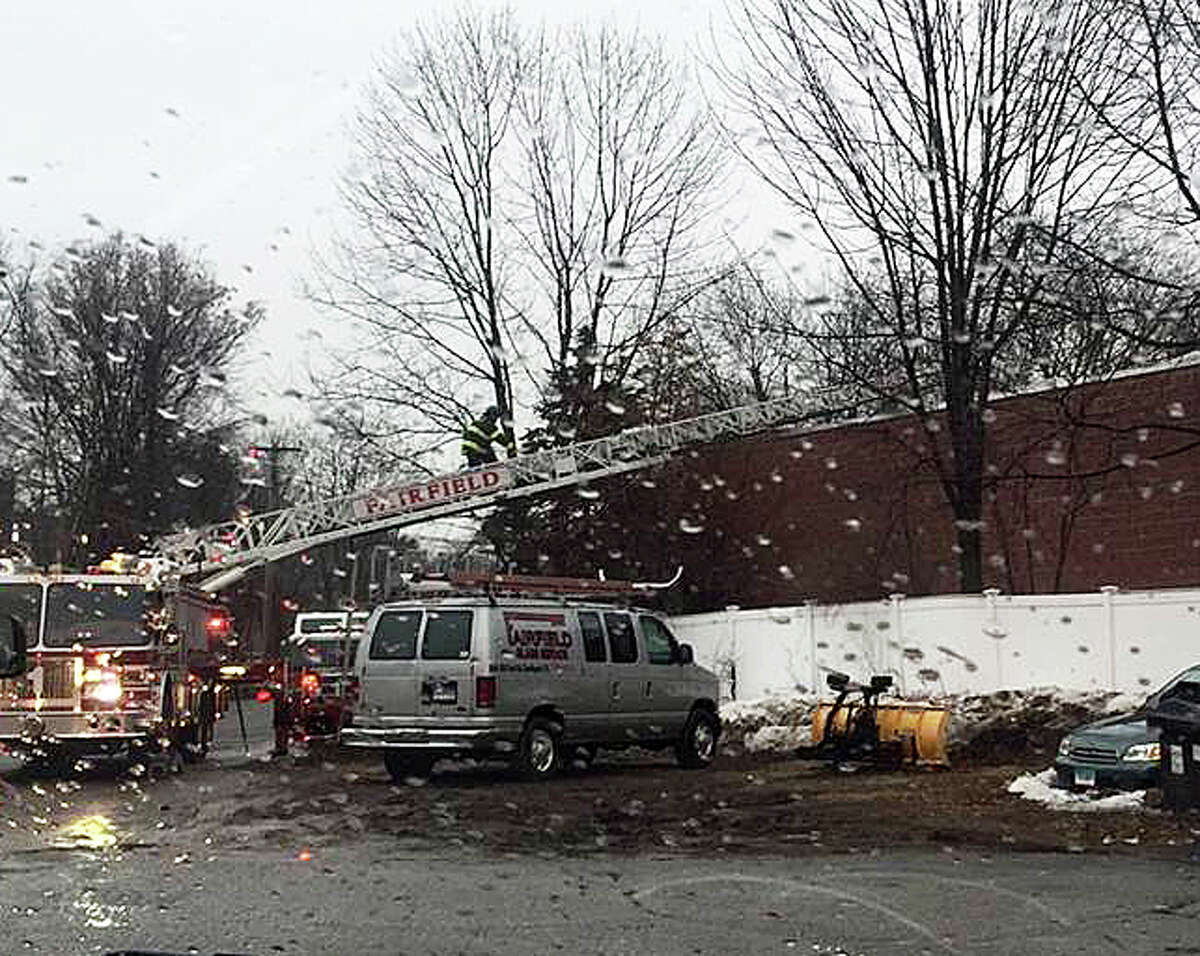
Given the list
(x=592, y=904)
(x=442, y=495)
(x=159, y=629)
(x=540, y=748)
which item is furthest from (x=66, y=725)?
(x=442, y=495)

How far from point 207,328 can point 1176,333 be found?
29.8 m

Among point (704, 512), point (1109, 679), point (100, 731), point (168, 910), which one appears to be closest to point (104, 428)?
point (704, 512)

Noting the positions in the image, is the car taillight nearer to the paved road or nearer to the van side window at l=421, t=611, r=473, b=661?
the van side window at l=421, t=611, r=473, b=661

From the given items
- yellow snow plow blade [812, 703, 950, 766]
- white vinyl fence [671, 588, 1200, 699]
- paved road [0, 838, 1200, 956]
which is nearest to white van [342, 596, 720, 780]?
yellow snow plow blade [812, 703, 950, 766]

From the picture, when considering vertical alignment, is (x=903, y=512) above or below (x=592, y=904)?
above

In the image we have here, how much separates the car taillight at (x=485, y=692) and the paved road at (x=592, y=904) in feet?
19.2

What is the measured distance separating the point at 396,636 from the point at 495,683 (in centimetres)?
137

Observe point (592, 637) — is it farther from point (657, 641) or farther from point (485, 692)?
point (485, 692)

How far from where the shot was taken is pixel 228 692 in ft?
94.6

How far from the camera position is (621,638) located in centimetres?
2036

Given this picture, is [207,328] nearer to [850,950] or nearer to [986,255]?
[986,255]

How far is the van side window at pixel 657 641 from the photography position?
68.2ft

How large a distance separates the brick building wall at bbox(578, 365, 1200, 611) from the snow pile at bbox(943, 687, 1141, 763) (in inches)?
245

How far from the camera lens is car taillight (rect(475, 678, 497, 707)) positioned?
1833 centimetres
